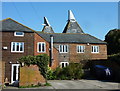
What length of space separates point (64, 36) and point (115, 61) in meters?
13.8

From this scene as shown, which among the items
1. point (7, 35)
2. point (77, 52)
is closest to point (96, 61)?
point (77, 52)

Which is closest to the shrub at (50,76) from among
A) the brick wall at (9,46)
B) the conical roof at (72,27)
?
the brick wall at (9,46)

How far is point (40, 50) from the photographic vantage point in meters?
29.9

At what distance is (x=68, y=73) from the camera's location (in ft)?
83.0

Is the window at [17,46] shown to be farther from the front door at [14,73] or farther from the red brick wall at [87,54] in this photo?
the red brick wall at [87,54]

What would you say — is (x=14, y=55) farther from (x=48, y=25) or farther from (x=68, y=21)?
(x=68, y=21)

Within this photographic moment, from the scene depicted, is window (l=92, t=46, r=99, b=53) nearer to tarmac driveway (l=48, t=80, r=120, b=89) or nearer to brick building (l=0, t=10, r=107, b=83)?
brick building (l=0, t=10, r=107, b=83)

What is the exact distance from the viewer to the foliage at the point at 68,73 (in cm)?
2506

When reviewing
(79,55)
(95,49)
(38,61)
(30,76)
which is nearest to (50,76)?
(38,61)

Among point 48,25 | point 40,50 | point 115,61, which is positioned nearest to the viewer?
point 115,61

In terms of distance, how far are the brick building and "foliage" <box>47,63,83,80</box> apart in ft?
13.3

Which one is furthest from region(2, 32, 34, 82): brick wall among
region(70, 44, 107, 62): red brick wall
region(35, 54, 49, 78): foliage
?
region(70, 44, 107, 62): red brick wall

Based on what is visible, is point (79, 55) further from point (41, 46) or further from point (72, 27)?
point (72, 27)

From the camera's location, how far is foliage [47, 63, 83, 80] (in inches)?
987
